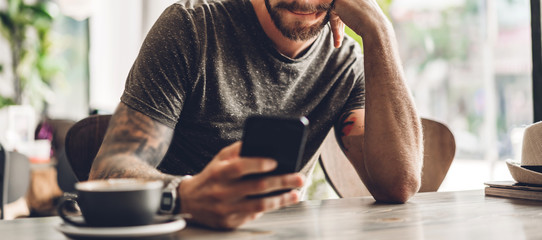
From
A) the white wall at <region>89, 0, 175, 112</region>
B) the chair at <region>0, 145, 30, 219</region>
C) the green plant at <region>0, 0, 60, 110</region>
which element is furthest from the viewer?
the white wall at <region>89, 0, 175, 112</region>

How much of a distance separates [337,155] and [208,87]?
534 millimetres

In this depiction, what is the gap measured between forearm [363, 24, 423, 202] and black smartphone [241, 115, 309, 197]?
60cm

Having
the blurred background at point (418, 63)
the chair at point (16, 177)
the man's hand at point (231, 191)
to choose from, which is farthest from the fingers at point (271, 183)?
the blurred background at point (418, 63)

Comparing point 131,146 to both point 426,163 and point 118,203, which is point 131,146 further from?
point 426,163

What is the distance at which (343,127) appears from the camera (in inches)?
61.6

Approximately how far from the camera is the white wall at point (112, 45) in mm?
5738

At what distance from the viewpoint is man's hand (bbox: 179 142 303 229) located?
666 mm

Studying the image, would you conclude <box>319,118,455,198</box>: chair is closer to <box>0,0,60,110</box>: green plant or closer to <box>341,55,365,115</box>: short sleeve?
<box>341,55,365,115</box>: short sleeve

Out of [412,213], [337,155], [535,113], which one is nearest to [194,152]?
[337,155]

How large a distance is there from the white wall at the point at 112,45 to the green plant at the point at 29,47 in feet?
1.80

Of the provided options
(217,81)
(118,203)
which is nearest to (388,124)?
(217,81)

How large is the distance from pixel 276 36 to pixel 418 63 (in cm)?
391

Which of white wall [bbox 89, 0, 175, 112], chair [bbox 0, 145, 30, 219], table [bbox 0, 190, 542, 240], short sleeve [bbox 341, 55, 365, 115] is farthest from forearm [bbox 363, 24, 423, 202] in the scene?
white wall [bbox 89, 0, 175, 112]

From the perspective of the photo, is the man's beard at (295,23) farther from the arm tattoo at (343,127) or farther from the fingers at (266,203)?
the fingers at (266,203)
